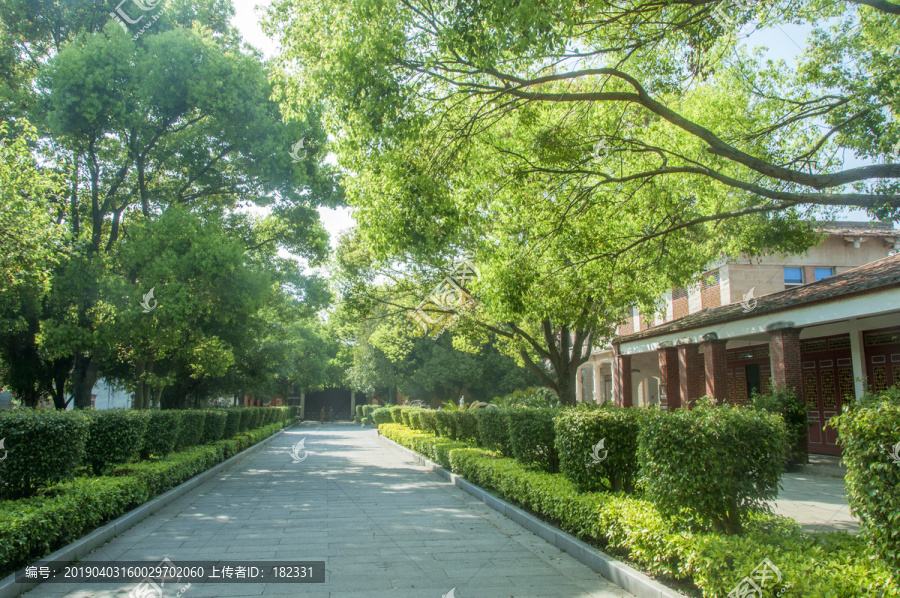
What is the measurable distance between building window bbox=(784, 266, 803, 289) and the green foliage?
20.3m

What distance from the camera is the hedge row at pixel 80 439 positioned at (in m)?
7.01

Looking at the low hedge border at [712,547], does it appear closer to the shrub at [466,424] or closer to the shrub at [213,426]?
the shrub at [466,424]

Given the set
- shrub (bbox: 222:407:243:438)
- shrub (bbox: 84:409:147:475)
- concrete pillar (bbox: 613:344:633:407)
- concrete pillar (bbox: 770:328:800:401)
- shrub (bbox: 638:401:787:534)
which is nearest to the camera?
shrub (bbox: 638:401:787:534)

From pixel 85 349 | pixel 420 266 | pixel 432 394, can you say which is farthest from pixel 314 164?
pixel 432 394

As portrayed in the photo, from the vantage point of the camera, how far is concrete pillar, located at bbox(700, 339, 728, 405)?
1734 cm

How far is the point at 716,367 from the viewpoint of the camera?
57.7 ft

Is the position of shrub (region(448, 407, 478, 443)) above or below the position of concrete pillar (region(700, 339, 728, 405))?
below

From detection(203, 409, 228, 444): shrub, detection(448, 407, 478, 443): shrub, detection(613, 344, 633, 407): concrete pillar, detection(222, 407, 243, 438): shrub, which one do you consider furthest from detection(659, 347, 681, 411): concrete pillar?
detection(222, 407, 243, 438): shrub

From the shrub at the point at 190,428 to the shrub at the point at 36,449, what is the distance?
7.03 metres

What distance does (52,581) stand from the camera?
5.87 m

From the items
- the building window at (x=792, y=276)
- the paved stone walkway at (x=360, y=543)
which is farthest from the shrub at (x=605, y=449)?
Result: the building window at (x=792, y=276)

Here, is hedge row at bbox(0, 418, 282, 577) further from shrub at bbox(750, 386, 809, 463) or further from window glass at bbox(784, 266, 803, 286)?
window glass at bbox(784, 266, 803, 286)

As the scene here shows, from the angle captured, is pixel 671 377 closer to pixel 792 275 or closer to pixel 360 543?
pixel 792 275

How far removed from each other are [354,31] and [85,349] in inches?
479
